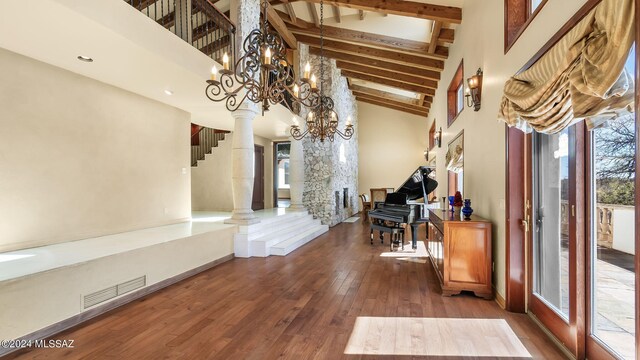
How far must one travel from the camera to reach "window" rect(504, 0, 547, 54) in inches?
113

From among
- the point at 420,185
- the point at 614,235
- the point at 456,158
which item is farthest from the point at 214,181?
the point at 614,235

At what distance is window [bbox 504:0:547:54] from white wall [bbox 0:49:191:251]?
16.9 feet

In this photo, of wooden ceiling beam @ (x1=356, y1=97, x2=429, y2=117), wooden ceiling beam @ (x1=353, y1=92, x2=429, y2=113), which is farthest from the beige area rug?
wooden ceiling beam @ (x1=356, y1=97, x2=429, y2=117)

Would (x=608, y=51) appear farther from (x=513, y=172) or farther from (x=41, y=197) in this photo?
(x=41, y=197)

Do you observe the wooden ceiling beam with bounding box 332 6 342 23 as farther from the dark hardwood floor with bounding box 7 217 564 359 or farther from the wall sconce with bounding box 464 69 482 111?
the dark hardwood floor with bounding box 7 217 564 359

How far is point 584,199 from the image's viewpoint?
205cm

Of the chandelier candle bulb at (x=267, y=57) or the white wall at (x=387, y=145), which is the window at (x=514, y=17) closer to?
the chandelier candle bulb at (x=267, y=57)

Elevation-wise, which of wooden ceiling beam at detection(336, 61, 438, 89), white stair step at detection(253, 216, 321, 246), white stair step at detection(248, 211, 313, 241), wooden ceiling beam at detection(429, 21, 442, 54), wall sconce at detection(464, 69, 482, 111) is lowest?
white stair step at detection(253, 216, 321, 246)

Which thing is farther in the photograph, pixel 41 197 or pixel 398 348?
pixel 41 197

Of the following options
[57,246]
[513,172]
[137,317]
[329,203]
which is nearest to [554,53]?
[513,172]

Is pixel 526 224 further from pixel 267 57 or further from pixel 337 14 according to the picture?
pixel 337 14

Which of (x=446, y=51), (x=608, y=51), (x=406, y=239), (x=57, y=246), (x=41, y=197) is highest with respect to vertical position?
(x=446, y=51)

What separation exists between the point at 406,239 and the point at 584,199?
5022mm

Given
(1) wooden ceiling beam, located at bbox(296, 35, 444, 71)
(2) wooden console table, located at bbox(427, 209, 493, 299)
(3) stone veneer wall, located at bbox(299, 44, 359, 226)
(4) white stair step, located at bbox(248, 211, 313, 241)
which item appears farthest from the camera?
(3) stone veneer wall, located at bbox(299, 44, 359, 226)
